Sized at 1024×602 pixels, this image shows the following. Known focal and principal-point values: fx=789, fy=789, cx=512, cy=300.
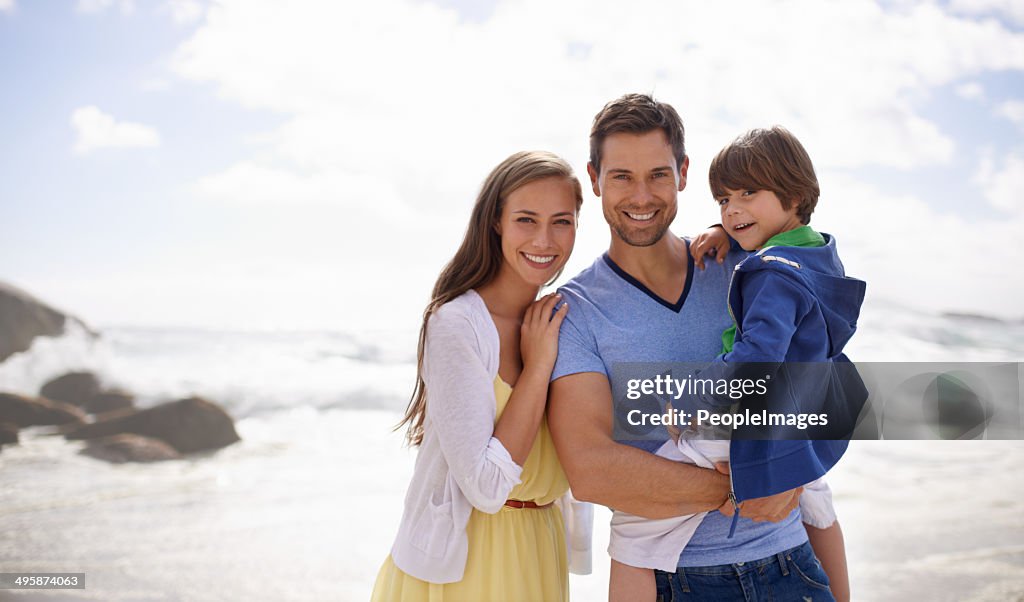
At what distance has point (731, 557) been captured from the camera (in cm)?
212

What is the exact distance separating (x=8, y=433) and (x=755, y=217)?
1003 centimetres

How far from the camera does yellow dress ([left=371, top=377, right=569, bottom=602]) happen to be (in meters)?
2.17

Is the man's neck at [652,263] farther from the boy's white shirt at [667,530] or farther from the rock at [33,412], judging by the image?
the rock at [33,412]

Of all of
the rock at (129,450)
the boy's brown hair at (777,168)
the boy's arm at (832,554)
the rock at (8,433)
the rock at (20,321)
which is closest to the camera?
the boy's brown hair at (777,168)

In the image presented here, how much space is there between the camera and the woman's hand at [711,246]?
2420 mm

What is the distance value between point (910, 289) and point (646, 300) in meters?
13.6

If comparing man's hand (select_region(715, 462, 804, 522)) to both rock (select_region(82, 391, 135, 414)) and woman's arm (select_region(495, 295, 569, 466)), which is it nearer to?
woman's arm (select_region(495, 295, 569, 466))

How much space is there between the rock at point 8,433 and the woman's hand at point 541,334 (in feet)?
30.6

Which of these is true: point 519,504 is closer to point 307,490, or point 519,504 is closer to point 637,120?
point 637,120

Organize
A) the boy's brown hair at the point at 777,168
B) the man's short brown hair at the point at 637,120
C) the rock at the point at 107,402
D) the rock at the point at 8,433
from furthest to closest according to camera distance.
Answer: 1. the rock at the point at 107,402
2. the rock at the point at 8,433
3. the man's short brown hair at the point at 637,120
4. the boy's brown hair at the point at 777,168

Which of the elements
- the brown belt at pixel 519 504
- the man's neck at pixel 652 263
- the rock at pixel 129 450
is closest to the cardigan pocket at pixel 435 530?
the brown belt at pixel 519 504

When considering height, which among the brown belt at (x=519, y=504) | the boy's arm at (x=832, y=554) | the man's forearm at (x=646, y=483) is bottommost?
the boy's arm at (x=832, y=554)

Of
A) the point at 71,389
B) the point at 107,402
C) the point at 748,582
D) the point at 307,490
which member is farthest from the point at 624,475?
the point at 71,389

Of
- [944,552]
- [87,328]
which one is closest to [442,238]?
[87,328]
